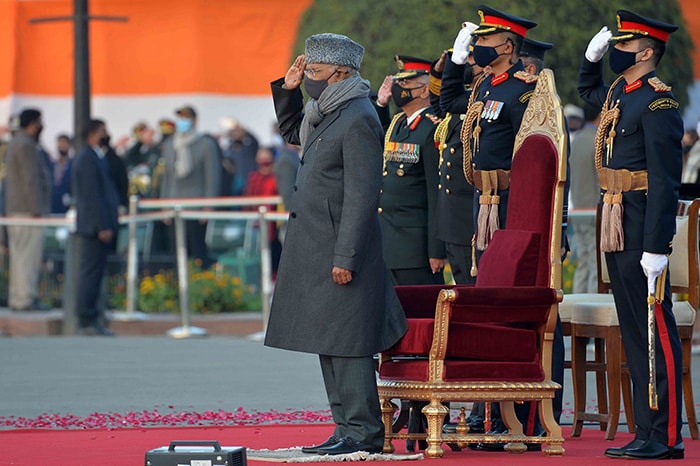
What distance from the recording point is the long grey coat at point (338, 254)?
845cm

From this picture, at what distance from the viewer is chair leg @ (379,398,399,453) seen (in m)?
8.73

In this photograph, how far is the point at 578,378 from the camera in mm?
10109

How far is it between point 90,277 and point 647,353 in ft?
32.6

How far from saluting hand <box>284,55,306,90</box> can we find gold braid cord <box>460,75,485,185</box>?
127cm

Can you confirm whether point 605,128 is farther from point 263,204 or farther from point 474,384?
point 263,204

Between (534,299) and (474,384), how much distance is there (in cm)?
54

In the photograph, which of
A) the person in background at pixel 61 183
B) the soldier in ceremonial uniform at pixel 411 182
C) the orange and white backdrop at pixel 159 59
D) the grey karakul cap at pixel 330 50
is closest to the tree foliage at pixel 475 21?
the person in background at pixel 61 183

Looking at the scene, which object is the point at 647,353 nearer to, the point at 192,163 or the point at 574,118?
the point at 574,118

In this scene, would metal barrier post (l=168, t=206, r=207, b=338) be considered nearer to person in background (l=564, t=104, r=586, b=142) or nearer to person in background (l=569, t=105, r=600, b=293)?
person in background (l=569, t=105, r=600, b=293)

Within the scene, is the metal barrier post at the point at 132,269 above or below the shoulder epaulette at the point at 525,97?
below

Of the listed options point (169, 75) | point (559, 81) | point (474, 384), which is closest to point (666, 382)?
point (474, 384)

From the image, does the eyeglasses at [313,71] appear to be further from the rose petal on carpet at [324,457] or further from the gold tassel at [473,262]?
the rose petal on carpet at [324,457]

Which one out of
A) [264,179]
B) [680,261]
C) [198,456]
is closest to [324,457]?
[198,456]

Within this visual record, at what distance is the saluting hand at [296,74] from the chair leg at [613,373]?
7.56 ft
